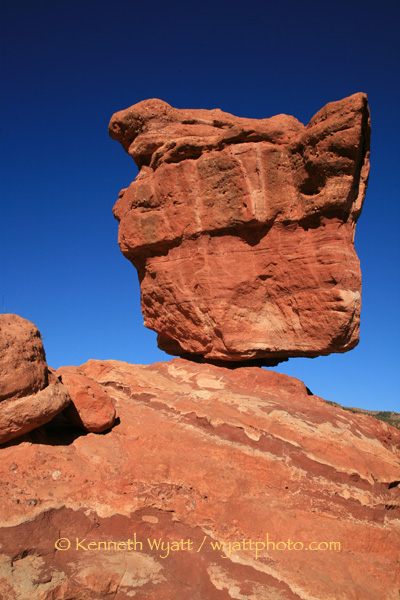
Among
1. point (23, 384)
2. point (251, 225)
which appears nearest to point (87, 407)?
point (23, 384)

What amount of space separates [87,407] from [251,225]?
526 cm

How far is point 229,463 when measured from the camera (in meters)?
7.87

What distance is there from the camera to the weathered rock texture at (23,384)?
23.7 ft

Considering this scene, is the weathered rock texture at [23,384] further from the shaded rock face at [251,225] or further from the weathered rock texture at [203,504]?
the shaded rock face at [251,225]

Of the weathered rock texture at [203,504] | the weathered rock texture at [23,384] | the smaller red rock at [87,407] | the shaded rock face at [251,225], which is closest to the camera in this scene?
the weathered rock texture at [203,504]

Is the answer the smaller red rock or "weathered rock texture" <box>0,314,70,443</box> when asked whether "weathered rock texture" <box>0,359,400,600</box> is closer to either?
the smaller red rock

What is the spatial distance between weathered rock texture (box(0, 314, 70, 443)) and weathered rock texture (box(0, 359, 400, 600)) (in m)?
0.52

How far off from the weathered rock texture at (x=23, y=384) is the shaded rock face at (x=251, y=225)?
4.35 metres

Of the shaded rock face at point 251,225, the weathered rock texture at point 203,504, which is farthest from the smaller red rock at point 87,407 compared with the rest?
the shaded rock face at point 251,225

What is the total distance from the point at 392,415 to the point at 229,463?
26.7m

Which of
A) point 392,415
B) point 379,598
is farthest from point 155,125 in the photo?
point 392,415

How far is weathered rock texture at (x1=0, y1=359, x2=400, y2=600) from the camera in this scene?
6016mm

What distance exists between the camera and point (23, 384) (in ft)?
24.2

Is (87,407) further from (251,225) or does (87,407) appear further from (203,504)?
(251,225)
